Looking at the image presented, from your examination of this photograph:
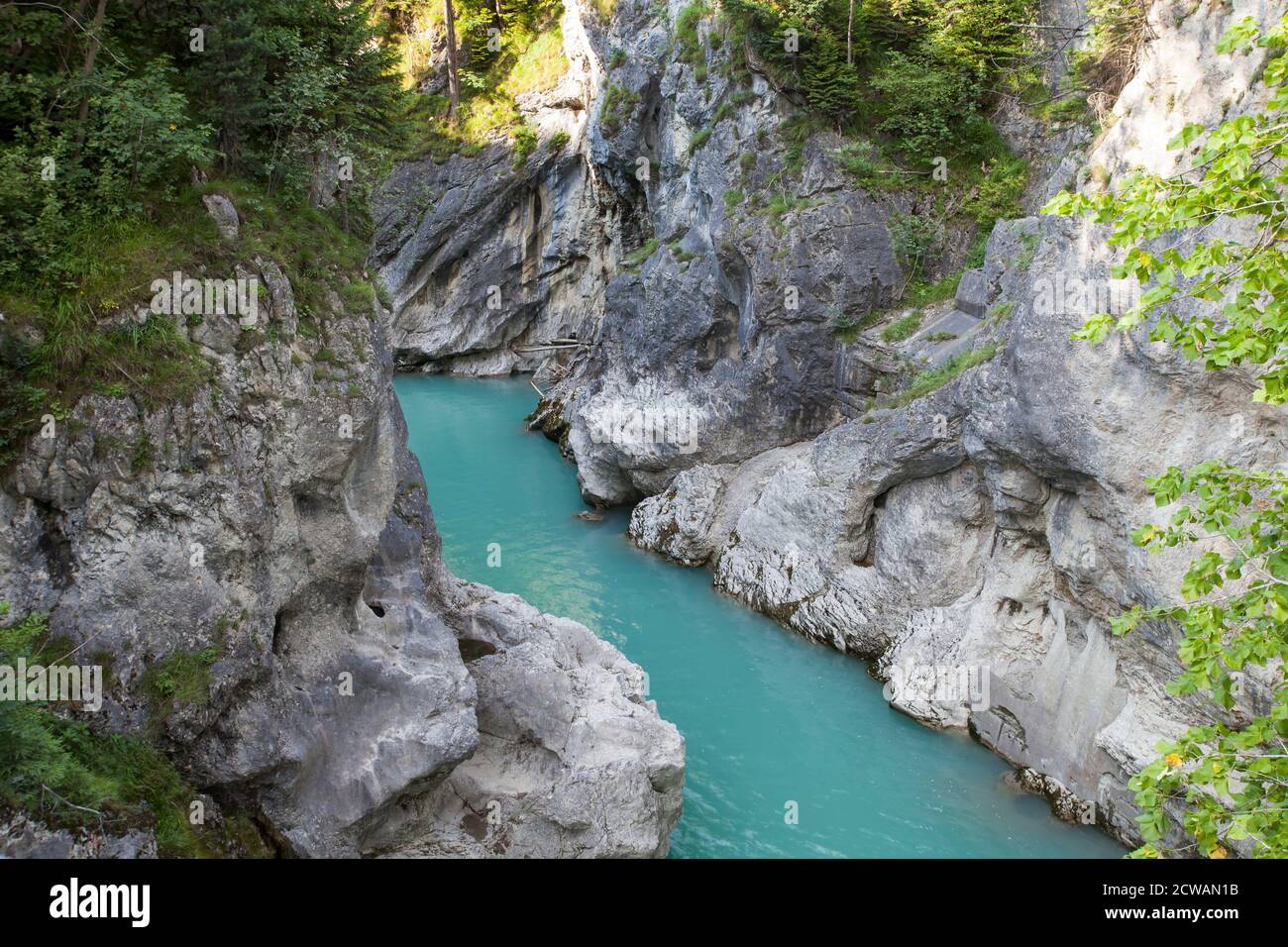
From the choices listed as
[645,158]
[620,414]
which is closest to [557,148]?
[645,158]

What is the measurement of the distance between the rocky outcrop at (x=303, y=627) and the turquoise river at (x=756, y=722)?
7.52 feet

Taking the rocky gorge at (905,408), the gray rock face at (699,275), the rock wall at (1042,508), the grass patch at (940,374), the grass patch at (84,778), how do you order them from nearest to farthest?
1. the grass patch at (84,778)
2. the rock wall at (1042,508)
3. the rocky gorge at (905,408)
4. the grass patch at (940,374)
5. the gray rock face at (699,275)

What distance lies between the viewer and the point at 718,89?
23.4 meters

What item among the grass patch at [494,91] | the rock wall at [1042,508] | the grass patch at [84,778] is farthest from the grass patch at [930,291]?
the grass patch at [494,91]

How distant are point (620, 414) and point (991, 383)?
11.6 m

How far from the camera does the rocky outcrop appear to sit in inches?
310

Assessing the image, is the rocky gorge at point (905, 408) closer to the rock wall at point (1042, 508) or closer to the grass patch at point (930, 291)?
the rock wall at point (1042, 508)

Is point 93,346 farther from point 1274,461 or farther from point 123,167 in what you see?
point 1274,461

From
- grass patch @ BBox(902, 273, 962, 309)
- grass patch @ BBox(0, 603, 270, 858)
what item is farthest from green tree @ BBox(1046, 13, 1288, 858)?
grass patch @ BBox(902, 273, 962, 309)

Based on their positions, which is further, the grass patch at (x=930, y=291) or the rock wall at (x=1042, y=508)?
the grass patch at (x=930, y=291)

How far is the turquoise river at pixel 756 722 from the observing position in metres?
12.5

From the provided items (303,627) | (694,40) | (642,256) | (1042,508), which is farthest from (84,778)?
(694,40)

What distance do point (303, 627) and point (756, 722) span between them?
8.20m

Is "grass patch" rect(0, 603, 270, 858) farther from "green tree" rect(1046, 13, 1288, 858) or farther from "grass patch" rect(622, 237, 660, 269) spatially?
"grass patch" rect(622, 237, 660, 269)
